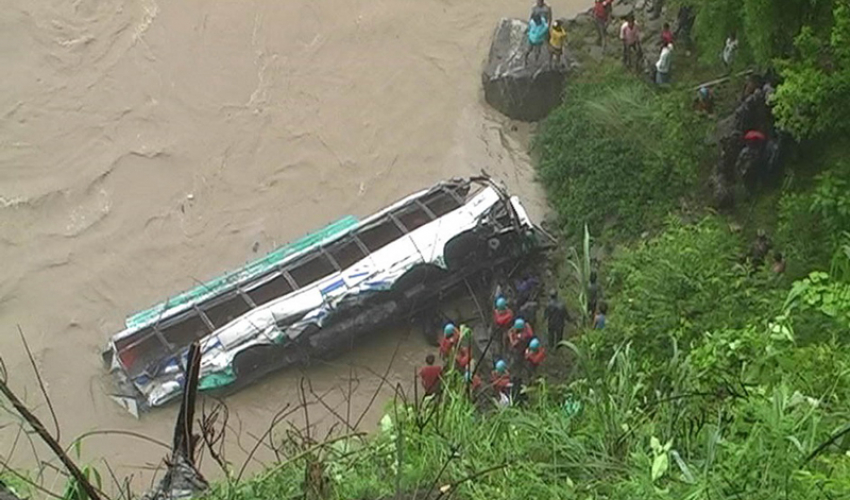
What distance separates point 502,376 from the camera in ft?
40.9

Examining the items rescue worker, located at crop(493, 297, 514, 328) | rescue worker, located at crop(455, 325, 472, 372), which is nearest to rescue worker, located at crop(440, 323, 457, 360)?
rescue worker, located at crop(455, 325, 472, 372)

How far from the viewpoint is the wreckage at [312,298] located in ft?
47.6

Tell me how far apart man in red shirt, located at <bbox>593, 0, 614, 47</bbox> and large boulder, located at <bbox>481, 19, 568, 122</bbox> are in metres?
1.05

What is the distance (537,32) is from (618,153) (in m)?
2.79

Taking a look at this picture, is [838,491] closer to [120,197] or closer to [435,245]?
[435,245]

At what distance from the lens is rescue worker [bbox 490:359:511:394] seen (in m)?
11.6

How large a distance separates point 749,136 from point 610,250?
2407 mm

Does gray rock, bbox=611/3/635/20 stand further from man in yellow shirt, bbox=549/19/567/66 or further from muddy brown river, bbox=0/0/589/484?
man in yellow shirt, bbox=549/19/567/66

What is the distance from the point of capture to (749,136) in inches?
575

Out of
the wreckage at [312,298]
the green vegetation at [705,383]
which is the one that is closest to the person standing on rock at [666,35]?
the green vegetation at [705,383]

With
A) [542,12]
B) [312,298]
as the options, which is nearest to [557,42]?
[542,12]

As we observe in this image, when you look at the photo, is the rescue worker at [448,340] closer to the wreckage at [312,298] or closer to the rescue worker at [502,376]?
the rescue worker at [502,376]

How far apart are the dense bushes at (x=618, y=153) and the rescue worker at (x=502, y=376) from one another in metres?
3.23

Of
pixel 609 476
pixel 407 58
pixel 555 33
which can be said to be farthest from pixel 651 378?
pixel 407 58
